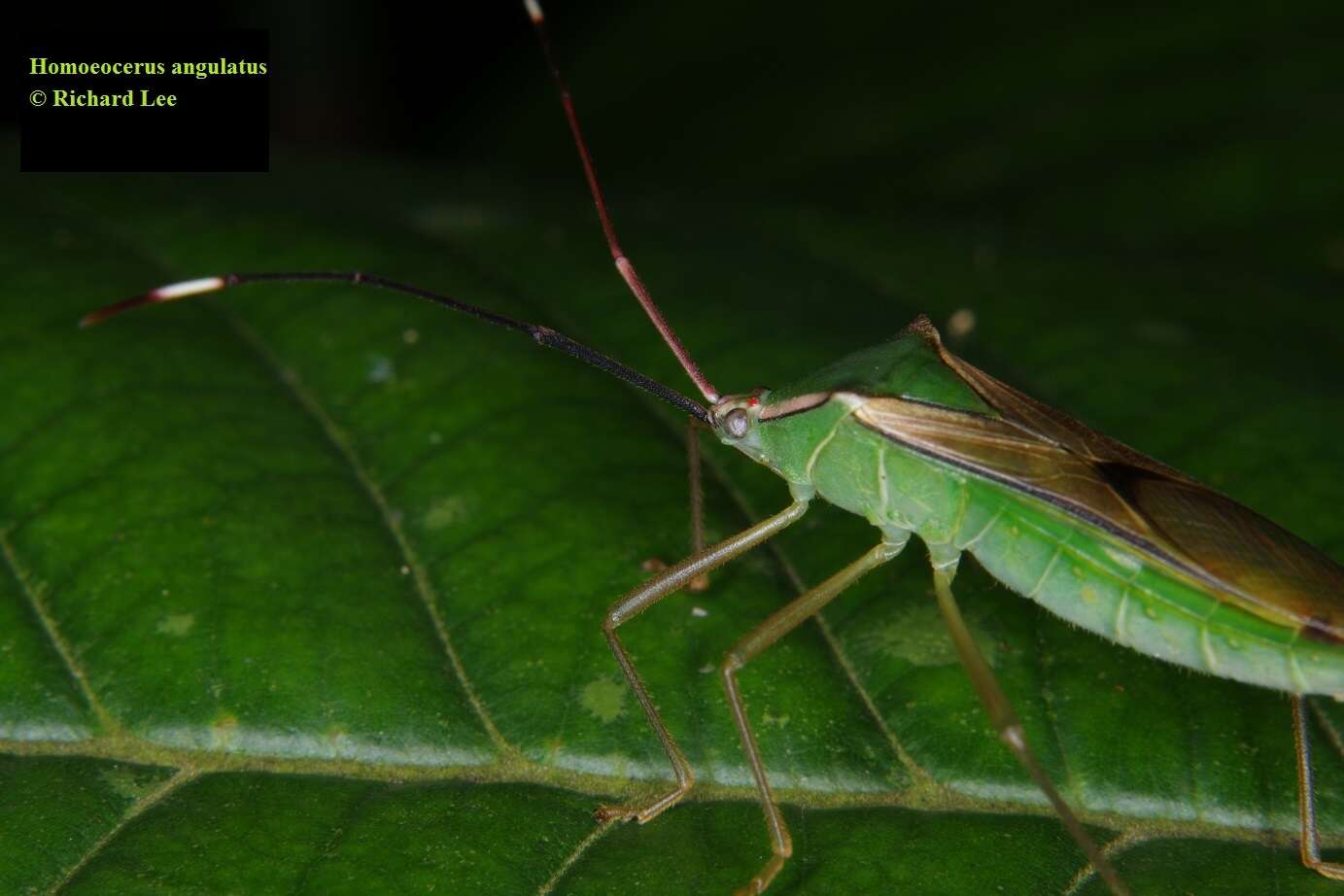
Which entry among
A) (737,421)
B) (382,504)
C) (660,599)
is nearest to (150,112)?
(382,504)

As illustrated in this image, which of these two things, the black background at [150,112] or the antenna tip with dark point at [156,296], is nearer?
the antenna tip with dark point at [156,296]

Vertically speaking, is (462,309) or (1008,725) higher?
(462,309)

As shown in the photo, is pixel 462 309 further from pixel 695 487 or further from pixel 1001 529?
pixel 1001 529

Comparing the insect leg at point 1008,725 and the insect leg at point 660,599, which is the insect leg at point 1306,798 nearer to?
the insect leg at point 1008,725

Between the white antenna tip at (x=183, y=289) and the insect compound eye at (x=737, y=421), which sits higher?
the white antenna tip at (x=183, y=289)

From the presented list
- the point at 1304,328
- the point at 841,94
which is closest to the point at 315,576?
the point at 1304,328

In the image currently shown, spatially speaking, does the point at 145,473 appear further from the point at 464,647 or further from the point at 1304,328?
the point at 1304,328

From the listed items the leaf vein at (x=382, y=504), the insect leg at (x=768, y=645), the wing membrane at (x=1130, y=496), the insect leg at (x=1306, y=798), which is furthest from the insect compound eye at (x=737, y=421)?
the insect leg at (x=1306, y=798)
